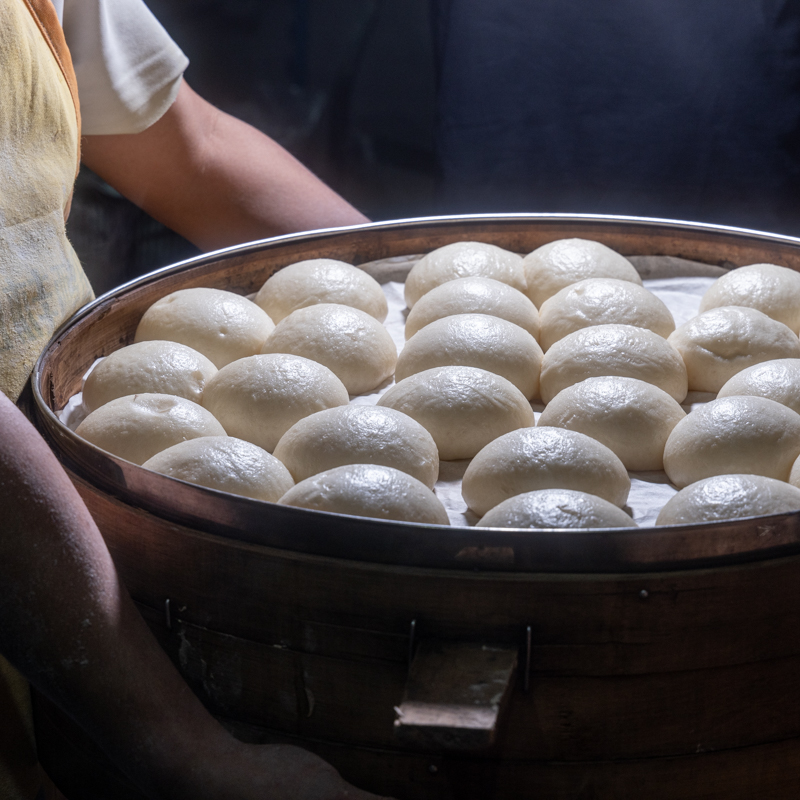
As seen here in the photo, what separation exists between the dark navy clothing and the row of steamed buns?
1.40 metres

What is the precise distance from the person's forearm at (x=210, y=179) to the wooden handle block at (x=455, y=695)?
1.40m

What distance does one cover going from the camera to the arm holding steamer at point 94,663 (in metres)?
0.73

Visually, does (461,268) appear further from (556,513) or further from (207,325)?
(556,513)

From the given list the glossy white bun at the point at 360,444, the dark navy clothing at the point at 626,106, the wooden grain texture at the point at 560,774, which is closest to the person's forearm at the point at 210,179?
the glossy white bun at the point at 360,444

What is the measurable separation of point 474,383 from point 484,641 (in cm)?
50

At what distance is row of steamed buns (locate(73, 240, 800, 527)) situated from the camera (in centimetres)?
96

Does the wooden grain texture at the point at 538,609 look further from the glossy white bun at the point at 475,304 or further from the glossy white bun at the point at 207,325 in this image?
the glossy white bun at the point at 475,304

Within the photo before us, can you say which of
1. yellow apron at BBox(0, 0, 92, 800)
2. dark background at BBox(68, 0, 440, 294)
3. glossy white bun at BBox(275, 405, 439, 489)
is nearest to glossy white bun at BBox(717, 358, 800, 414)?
glossy white bun at BBox(275, 405, 439, 489)

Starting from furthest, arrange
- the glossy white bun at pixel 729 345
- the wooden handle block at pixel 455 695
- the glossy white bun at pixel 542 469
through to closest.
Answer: the glossy white bun at pixel 729 345
the glossy white bun at pixel 542 469
the wooden handle block at pixel 455 695

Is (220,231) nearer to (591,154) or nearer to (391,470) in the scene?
(391,470)

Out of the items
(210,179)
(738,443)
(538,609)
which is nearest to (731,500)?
(738,443)

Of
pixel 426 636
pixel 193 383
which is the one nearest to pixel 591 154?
pixel 193 383

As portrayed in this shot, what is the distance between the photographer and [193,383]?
4.08 ft

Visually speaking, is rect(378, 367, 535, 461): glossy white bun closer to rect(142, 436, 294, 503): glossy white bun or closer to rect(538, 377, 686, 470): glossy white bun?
rect(538, 377, 686, 470): glossy white bun
